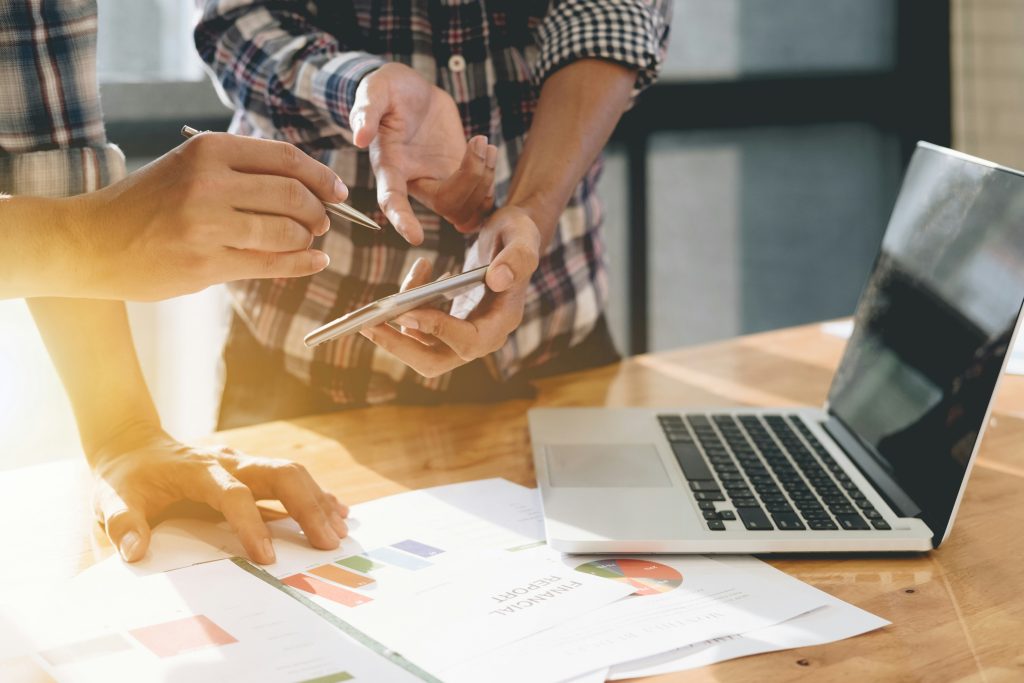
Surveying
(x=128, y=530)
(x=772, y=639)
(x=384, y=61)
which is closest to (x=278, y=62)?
(x=384, y=61)

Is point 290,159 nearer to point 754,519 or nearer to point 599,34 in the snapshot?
point 754,519

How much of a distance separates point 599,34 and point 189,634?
875 millimetres

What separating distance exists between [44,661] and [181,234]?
0.98 feet

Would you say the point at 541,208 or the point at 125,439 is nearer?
the point at 125,439

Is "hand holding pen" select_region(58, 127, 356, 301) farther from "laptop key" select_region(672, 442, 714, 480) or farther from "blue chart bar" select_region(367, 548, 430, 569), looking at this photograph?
"laptop key" select_region(672, 442, 714, 480)

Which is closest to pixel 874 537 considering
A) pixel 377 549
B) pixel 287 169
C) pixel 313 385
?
pixel 377 549

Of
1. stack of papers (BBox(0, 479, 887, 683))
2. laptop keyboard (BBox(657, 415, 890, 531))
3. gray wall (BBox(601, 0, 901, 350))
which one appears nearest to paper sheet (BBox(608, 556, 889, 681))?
stack of papers (BBox(0, 479, 887, 683))

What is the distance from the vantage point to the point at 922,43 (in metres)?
3.35

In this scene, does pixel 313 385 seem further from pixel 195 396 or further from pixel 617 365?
pixel 195 396

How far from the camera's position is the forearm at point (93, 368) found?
3.25 feet

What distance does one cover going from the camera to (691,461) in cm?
99

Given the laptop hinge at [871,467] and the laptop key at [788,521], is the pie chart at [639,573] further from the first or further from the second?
the laptop hinge at [871,467]

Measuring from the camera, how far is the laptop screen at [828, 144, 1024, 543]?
0.84 metres

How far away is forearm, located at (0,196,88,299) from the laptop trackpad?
462mm
